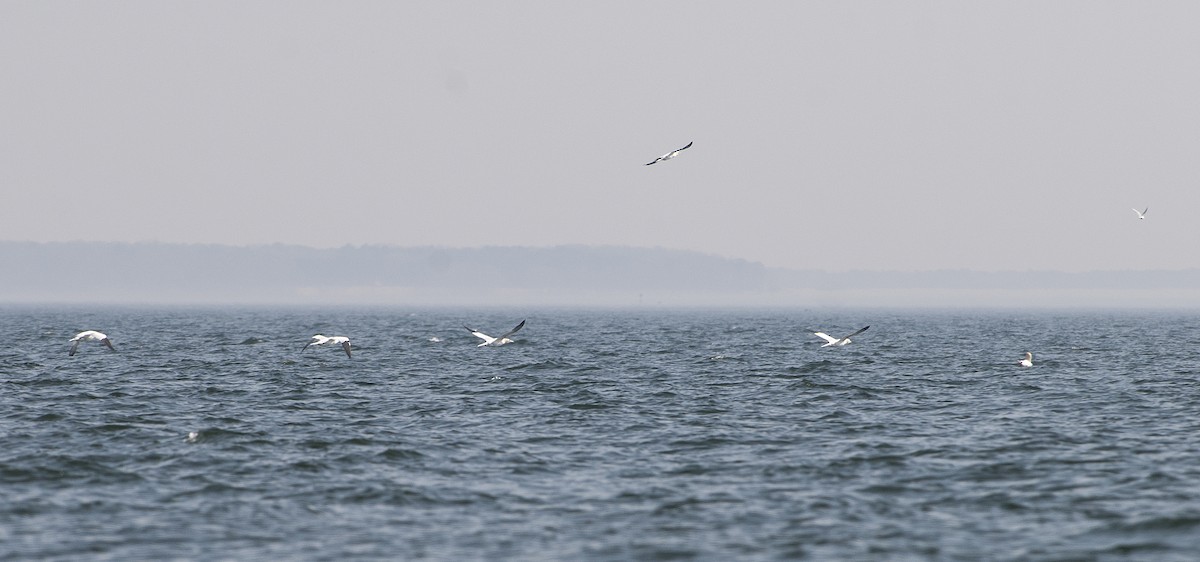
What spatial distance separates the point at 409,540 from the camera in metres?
17.6

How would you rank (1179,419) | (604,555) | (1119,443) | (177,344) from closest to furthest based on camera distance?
(604,555)
(1119,443)
(1179,419)
(177,344)

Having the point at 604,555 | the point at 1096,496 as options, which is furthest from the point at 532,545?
the point at 1096,496

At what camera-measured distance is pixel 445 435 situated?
1123 inches

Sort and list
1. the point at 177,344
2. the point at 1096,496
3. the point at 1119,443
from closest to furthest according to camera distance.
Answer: the point at 1096,496, the point at 1119,443, the point at 177,344

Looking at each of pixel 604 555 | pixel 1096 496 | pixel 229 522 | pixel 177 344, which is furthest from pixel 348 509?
pixel 177 344

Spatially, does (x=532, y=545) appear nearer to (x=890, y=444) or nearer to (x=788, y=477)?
(x=788, y=477)

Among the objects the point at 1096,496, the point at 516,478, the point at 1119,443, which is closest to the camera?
the point at 1096,496

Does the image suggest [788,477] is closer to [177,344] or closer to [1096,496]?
[1096,496]

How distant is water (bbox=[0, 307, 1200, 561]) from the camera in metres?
17.5

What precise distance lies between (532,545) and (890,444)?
1229 centimetres

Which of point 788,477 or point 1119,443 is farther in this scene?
point 1119,443

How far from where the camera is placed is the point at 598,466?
24.1 m

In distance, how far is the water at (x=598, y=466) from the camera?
17500 millimetres

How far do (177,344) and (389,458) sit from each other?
A: 53693mm
